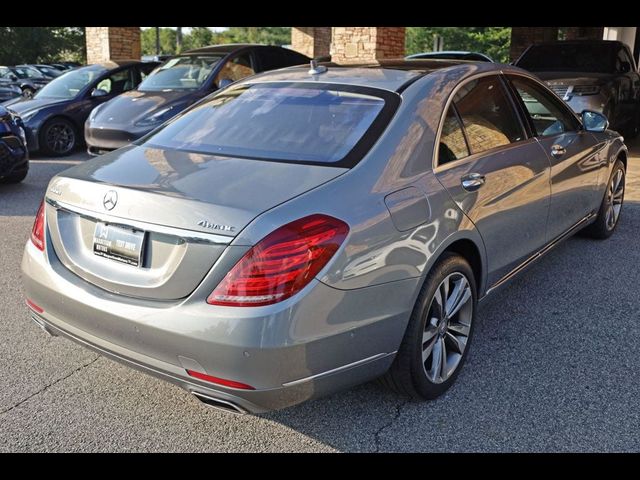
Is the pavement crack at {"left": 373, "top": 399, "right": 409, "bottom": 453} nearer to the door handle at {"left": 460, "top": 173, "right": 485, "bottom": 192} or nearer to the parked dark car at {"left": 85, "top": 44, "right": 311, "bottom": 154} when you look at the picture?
the door handle at {"left": 460, "top": 173, "right": 485, "bottom": 192}

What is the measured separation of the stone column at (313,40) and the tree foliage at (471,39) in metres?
23.7

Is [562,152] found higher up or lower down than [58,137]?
higher up

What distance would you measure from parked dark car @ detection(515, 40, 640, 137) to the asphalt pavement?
6475 mm

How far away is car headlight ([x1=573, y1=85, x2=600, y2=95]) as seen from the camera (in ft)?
31.5

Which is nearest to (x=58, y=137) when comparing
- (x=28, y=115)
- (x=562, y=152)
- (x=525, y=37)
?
(x=28, y=115)

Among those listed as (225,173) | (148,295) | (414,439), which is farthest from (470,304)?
(148,295)

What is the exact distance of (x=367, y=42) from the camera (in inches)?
500

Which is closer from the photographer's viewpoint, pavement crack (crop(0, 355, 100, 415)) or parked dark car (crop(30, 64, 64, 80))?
pavement crack (crop(0, 355, 100, 415))

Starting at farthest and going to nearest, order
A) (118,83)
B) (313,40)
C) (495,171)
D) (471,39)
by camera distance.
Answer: (471,39)
(313,40)
(118,83)
(495,171)

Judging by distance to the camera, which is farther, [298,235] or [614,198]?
[614,198]

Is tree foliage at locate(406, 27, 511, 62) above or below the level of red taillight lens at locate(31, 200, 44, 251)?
above

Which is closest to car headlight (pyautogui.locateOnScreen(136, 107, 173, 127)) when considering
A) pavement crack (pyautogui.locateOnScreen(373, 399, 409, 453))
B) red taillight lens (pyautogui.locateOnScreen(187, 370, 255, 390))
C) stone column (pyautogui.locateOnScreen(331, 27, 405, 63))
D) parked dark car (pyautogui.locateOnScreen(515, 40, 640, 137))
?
stone column (pyautogui.locateOnScreen(331, 27, 405, 63))

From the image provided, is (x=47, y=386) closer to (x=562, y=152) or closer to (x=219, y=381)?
(x=219, y=381)

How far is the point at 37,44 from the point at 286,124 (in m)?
48.9
